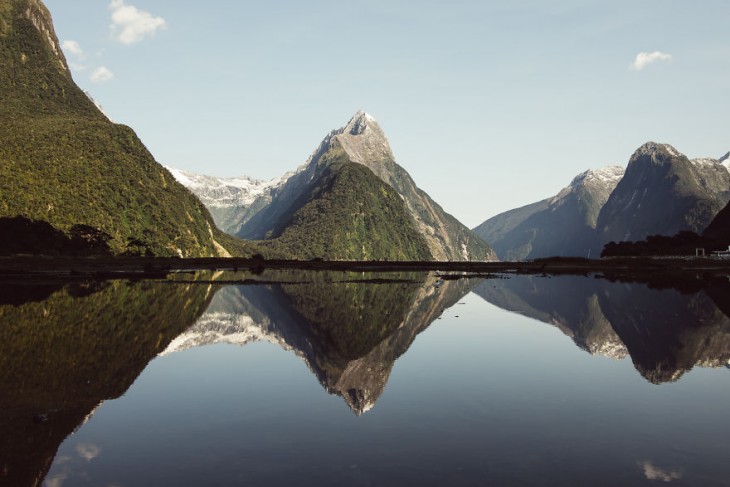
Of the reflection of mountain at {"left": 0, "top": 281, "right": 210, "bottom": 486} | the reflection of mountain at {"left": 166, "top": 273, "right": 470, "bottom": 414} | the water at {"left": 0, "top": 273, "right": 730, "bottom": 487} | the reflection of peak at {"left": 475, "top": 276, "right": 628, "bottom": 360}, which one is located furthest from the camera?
the reflection of peak at {"left": 475, "top": 276, "right": 628, "bottom": 360}

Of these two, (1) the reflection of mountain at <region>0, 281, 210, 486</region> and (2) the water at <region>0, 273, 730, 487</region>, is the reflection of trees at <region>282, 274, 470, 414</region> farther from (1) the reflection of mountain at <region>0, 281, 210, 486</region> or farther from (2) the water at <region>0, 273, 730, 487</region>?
(1) the reflection of mountain at <region>0, 281, 210, 486</region>

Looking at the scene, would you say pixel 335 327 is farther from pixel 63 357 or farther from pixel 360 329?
pixel 63 357

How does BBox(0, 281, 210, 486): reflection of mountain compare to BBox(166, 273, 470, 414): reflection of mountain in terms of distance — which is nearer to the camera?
BBox(0, 281, 210, 486): reflection of mountain

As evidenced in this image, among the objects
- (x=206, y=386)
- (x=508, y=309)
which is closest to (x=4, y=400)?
(x=206, y=386)

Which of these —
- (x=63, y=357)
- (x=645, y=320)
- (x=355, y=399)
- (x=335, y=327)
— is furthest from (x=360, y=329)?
(x=645, y=320)

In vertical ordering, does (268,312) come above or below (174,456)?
above

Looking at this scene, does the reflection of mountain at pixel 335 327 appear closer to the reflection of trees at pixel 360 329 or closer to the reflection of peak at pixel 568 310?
the reflection of trees at pixel 360 329

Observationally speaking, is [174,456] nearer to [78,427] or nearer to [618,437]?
[78,427]

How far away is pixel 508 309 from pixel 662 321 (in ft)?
73.0

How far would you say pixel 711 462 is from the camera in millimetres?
17688

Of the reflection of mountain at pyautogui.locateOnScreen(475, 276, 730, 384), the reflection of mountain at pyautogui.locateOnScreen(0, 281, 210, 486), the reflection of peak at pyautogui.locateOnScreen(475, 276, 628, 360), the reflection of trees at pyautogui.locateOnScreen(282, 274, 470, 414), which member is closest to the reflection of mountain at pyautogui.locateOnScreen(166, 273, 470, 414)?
the reflection of trees at pyautogui.locateOnScreen(282, 274, 470, 414)

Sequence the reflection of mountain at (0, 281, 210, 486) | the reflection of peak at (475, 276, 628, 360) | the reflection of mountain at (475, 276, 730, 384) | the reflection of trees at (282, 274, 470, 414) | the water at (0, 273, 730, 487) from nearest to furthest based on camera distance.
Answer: the water at (0, 273, 730, 487), the reflection of mountain at (0, 281, 210, 486), the reflection of trees at (282, 274, 470, 414), the reflection of mountain at (475, 276, 730, 384), the reflection of peak at (475, 276, 628, 360)

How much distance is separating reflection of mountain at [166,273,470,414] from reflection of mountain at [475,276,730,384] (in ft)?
40.6

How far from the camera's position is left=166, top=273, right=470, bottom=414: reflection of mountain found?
3124cm
